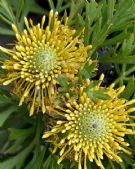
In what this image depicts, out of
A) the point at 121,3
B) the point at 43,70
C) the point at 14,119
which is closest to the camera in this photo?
the point at 43,70

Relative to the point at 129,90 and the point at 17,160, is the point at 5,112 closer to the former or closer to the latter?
the point at 17,160

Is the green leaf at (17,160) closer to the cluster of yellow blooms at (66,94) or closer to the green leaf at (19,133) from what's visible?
the green leaf at (19,133)

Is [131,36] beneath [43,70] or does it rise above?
above

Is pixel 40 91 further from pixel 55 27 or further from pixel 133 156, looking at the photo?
pixel 133 156

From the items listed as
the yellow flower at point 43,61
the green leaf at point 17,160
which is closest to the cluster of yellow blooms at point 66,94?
the yellow flower at point 43,61

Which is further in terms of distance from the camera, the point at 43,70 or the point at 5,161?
the point at 5,161

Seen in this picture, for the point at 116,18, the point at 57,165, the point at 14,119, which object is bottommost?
the point at 57,165

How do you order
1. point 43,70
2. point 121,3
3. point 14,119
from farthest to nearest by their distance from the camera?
1. point 14,119
2. point 121,3
3. point 43,70

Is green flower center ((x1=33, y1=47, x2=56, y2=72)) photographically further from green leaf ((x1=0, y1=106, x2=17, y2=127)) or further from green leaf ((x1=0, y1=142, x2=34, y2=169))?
green leaf ((x1=0, y1=142, x2=34, y2=169))

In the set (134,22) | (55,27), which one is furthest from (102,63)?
(55,27)
